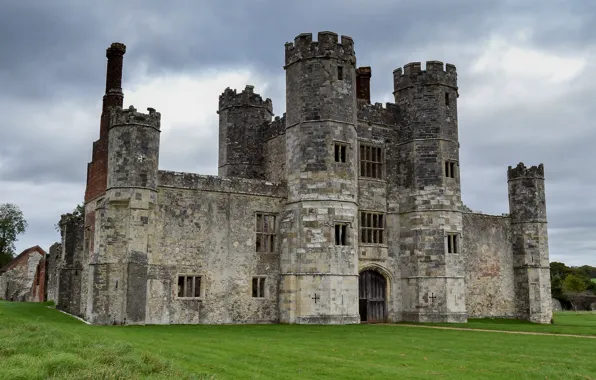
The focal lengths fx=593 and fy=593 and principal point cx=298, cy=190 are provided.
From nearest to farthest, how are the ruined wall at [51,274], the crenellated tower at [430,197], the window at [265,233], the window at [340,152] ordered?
the window at [265,233] < the window at [340,152] < the crenellated tower at [430,197] < the ruined wall at [51,274]

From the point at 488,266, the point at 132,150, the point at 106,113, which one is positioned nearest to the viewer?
the point at 132,150

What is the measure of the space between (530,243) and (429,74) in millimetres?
13017

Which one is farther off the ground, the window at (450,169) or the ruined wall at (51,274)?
the window at (450,169)

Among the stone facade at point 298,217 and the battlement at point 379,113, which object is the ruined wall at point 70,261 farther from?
the battlement at point 379,113

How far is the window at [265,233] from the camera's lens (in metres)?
29.4

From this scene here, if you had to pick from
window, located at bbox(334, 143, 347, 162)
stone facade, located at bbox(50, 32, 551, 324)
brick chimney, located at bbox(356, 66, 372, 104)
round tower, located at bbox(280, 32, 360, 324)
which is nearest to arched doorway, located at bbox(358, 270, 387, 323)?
stone facade, located at bbox(50, 32, 551, 324)

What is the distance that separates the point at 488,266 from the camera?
3641 centimetres

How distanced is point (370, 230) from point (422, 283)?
12.8 feet

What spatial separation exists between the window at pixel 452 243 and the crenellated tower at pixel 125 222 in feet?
51.7

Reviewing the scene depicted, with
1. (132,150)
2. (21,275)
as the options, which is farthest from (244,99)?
(21,275)

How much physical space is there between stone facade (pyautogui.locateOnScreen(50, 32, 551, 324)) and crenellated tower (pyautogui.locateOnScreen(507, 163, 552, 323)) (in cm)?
40

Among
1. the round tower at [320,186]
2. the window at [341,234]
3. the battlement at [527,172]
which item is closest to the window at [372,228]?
the round tower at [320,186]

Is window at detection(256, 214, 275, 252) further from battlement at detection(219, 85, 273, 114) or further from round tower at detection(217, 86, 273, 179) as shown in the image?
battlement at detection(219, 85, 273, 114)

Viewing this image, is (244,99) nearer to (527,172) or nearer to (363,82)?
(363,82)
